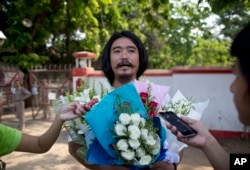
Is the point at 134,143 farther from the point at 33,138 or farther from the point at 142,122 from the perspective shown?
the point at 33,138

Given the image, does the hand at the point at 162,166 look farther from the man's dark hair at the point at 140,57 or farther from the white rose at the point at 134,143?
the man's dark hair at the point at 140,57

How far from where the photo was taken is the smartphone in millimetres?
1223

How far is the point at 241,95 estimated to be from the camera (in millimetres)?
1025

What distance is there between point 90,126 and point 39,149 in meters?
0.50

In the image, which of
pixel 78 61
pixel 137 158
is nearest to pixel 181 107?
pixel 137 158

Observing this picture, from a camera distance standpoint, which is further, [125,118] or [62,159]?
[62,159]

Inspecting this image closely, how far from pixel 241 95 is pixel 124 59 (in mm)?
842

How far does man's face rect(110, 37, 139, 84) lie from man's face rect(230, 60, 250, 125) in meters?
0.78

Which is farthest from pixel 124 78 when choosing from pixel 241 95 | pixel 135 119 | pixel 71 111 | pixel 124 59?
pixel 241 95

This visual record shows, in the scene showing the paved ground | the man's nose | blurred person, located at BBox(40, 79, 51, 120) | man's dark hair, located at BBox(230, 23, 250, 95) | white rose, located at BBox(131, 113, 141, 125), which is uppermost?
the man's nose

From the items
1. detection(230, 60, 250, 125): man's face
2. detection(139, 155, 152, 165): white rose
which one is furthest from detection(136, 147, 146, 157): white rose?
detection(230, 60, 250, 125): man's face

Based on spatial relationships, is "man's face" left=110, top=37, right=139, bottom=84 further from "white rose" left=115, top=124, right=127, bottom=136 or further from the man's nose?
"white rose" left=115, top=124, right=127, bottom=136

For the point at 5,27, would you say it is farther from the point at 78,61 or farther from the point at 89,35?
the point at 78,61

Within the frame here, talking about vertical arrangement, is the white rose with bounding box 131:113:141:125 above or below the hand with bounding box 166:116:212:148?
above
